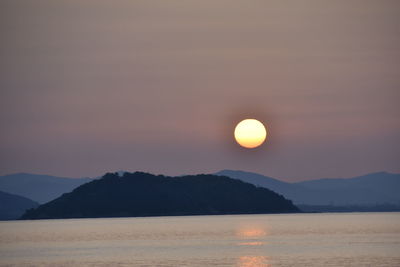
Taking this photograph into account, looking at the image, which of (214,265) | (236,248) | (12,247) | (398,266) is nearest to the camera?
(398,266)

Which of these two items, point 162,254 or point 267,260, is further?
point 162,254

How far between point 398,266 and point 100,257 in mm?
49103

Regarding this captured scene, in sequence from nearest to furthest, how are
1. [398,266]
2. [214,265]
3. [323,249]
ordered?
[398,266] → [214,265] → [323,249]

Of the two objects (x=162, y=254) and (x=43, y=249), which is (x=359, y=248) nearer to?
(x=162, y=254)

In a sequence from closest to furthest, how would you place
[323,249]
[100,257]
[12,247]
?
[100,257] < [323,249] < [12,247]

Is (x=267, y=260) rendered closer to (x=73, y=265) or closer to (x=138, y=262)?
(x=138, y=262)

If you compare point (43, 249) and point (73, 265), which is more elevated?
point (43, 249)

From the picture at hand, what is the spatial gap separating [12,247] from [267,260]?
72.2 meters

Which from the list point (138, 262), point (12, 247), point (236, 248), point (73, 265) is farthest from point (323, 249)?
point (12, 247)

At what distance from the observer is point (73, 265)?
391ft

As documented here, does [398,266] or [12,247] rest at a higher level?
[12,247]

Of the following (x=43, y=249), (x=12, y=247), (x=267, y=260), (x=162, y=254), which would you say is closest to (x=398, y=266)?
(x=267, y=260)

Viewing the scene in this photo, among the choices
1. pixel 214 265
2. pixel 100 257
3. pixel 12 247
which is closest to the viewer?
pixel 214 265

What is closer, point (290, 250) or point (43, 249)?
point (290, 250)
